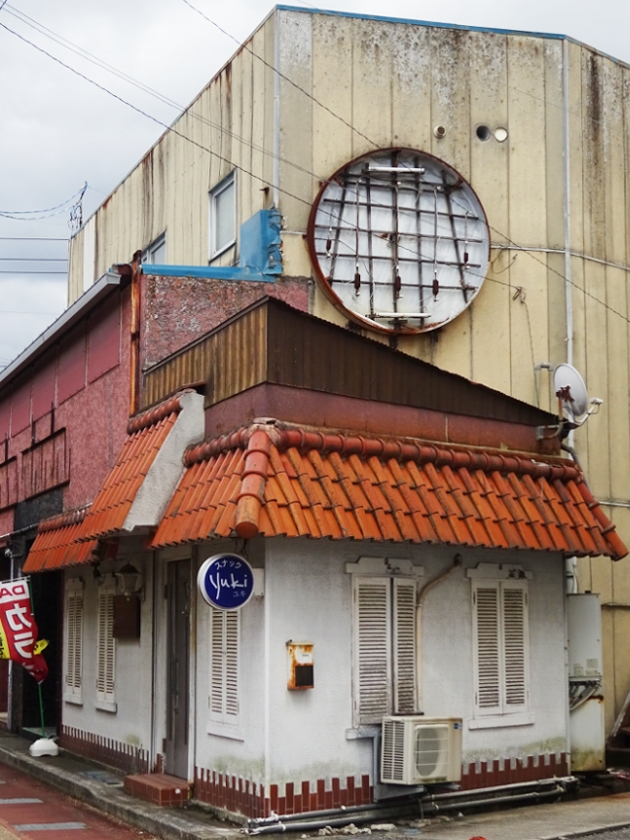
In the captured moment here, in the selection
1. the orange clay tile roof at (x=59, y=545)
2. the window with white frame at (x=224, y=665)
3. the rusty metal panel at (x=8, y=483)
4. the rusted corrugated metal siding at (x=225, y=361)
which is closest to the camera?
the window with white frame at (x=224, y=665)

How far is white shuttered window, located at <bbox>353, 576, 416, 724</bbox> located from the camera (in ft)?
37.2

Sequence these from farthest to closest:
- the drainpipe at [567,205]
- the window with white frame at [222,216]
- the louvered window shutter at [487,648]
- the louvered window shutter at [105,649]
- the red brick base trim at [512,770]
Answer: the window with white frame at [222,216] → the drainpipe at [567,205] → the louvered window shutter at [105,649] → the louvered window shutter at [487,648] → the red brick base trim at [512,770]

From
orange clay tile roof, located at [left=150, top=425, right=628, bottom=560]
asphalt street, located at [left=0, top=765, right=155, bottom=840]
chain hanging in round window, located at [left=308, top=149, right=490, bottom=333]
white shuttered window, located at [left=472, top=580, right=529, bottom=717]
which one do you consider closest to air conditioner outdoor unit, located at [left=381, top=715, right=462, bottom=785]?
white shuttered window, located at [left=472, top=580, right=529, bottom=717]

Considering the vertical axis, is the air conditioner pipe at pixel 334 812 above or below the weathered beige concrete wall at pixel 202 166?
below

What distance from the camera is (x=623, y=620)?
16766 mm

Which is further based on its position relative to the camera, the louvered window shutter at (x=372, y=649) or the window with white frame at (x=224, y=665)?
the louvered window shutter at (x=372, y=649)

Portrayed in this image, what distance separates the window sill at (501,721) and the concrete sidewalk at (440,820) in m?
0.88

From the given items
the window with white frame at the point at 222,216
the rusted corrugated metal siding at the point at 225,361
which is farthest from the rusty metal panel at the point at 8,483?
the rusted corrugated metal siding at the point at 225,361

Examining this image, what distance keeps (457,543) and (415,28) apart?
883 centimetres

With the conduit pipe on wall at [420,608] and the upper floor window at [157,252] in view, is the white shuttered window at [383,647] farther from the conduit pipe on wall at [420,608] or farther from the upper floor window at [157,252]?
the upper floor window at [157,252]

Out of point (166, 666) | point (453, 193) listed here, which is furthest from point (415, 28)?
point (166, 666)

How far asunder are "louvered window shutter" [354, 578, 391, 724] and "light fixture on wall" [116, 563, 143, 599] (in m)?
3.78

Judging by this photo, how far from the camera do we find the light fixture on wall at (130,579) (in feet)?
46.6

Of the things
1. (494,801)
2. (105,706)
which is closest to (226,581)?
(494,801)
